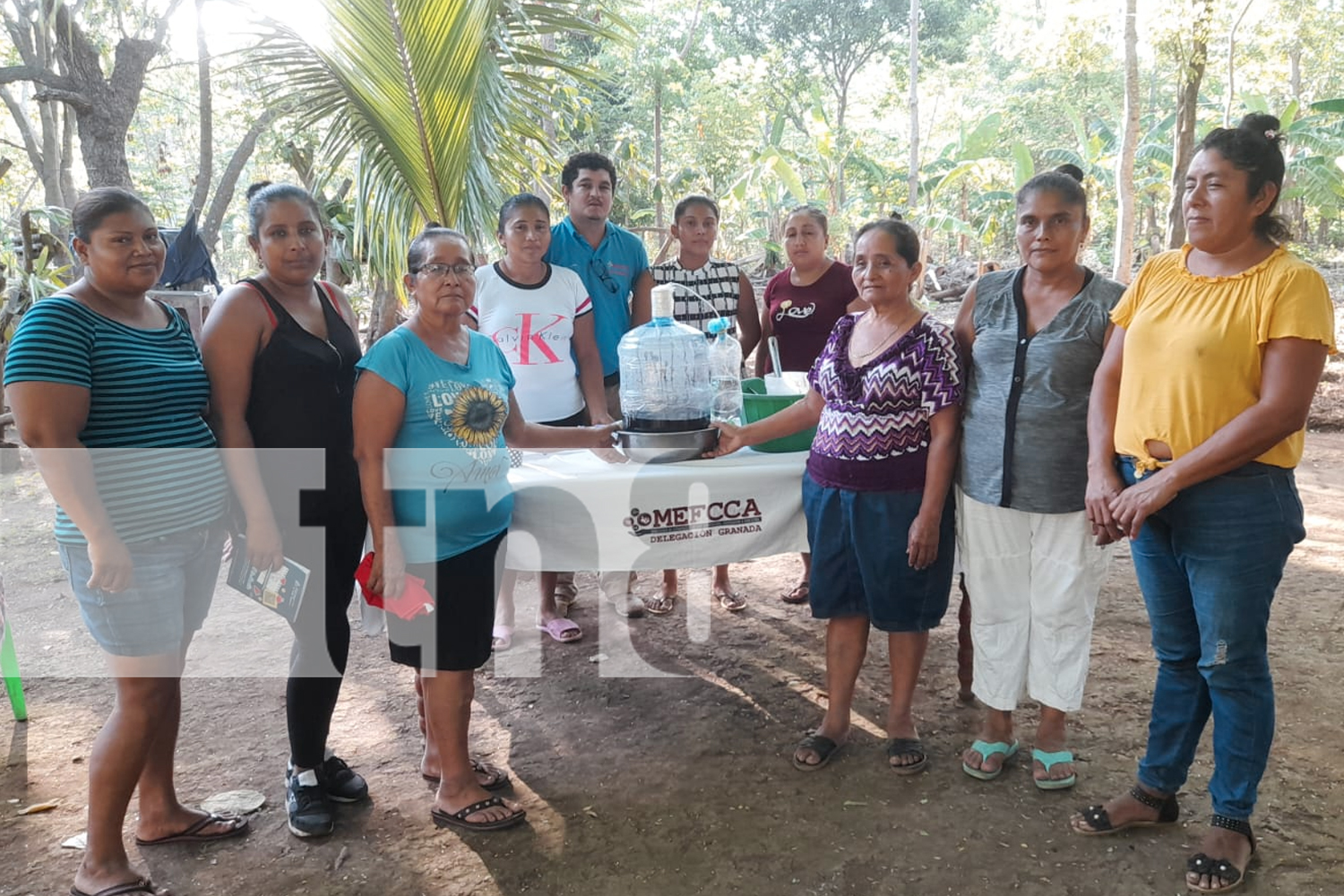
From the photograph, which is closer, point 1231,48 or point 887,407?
point 887,407

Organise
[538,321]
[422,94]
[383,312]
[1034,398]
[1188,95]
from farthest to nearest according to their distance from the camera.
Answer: [1188,95] < [383,312] < [422,94] < [538,321] < [1034,398]

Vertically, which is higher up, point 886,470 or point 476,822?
point 886,470

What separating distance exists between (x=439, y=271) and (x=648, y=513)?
1.01 metres

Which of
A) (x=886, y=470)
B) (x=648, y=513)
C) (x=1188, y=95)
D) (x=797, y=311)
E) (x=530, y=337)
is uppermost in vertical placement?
(x=1188, y=95)

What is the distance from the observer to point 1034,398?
251cm

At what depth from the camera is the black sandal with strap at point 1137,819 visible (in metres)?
2.49

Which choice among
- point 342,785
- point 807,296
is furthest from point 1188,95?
point 342,785

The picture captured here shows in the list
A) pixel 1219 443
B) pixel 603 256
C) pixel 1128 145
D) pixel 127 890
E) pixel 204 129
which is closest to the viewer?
pixel 1219 443

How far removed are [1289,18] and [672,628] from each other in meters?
13.3

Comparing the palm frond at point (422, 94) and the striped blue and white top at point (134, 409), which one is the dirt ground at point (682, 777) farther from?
the palm frond at point (422, 94)

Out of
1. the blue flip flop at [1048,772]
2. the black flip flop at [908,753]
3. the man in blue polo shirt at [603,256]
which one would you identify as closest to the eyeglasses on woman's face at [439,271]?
the man in blue polo shirt at [603,256]

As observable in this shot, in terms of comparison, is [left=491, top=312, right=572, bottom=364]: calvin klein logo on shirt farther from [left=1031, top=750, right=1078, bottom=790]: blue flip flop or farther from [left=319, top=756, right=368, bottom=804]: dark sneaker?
[left=1031, top=750, right=1078, bottom=790]: blue flip flop

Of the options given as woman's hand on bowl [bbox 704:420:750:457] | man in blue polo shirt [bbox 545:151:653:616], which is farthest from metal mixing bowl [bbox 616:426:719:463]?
man in blue polo shirt [bbox 545:151:653:616]

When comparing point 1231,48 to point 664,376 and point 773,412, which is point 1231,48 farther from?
point 773,412
